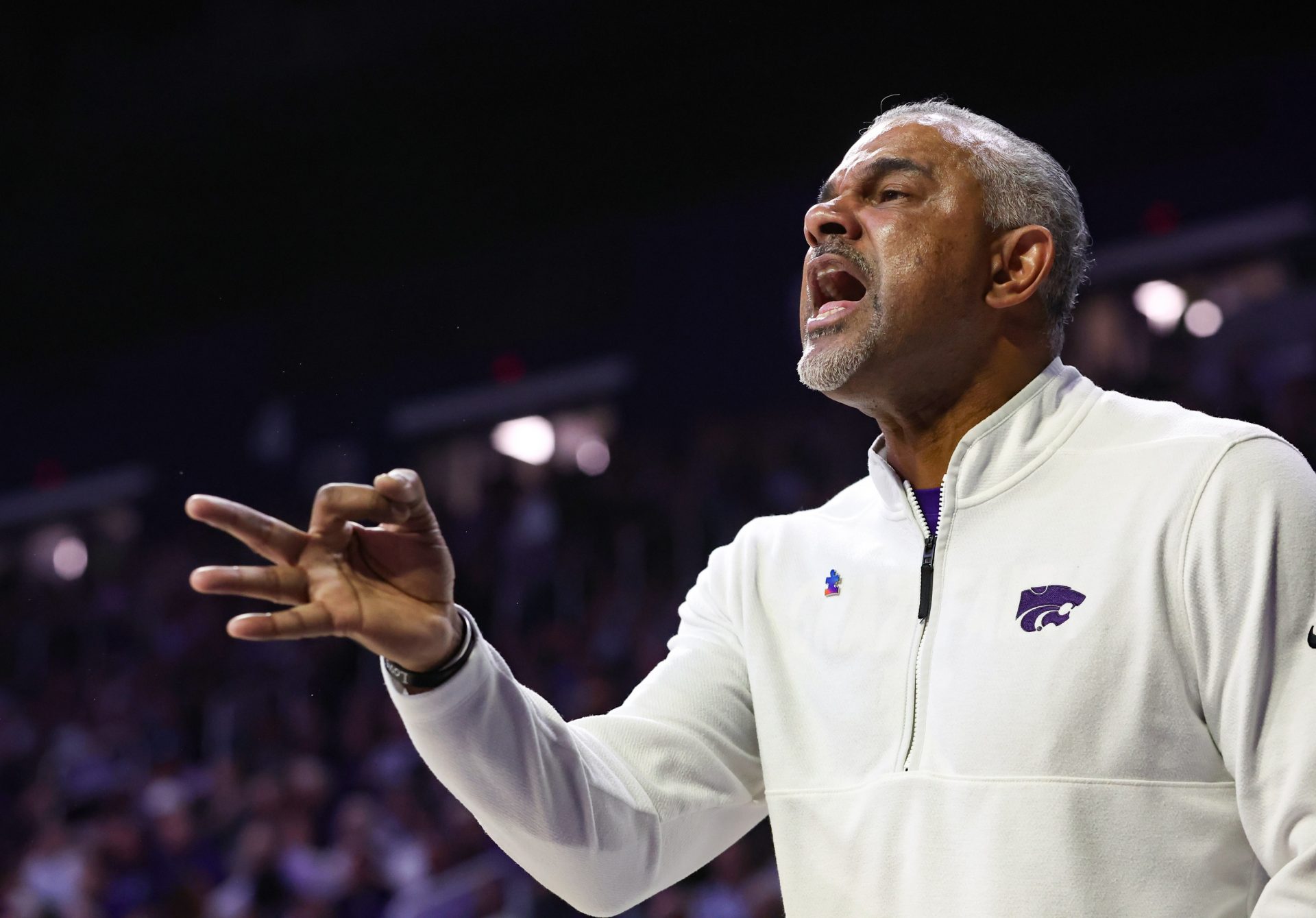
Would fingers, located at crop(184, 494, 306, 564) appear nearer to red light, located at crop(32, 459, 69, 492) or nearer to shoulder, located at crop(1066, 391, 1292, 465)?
A: shoulder, located at crop(1066, 391, 1292, 465)

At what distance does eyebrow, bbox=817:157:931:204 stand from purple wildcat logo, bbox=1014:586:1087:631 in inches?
22.7

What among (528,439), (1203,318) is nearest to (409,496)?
(1203,318)

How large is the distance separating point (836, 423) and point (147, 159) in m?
4.07

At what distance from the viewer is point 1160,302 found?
6324mm

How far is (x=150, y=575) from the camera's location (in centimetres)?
761

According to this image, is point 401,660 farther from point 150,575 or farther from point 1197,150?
point 150,575

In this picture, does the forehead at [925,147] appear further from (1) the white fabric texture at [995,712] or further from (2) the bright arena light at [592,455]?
(2) the bright arena light at [592,455]


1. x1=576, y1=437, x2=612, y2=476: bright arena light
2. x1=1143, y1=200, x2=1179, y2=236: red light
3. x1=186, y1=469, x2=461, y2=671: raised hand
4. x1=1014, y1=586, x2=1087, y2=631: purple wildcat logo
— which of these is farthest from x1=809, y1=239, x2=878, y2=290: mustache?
x1=576, y1=437, x2=612, y2=476: bright arena light

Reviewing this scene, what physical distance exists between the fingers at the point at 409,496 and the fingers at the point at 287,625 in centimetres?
12

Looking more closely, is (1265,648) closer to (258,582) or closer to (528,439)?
(258,582)

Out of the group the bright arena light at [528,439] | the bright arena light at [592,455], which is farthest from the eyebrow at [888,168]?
the bright arena light at [528,439]

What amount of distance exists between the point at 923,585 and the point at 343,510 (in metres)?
0.62

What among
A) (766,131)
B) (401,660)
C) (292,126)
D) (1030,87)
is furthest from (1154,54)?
(401,660)

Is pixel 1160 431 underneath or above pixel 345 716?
above
